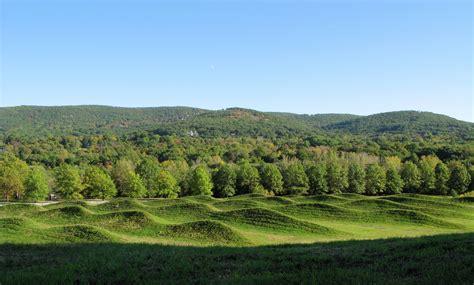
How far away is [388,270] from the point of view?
1240 cm

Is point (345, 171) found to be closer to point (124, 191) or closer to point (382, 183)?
point (382, 183)

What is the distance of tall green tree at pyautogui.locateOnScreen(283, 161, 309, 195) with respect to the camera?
83.1 meters

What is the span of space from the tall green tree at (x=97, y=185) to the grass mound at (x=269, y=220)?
3641 centimetres

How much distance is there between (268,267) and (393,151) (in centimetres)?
12385

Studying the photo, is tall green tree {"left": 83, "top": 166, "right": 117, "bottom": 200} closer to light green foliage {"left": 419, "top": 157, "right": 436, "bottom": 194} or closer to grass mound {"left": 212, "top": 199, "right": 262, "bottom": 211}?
grass mound {"left": 212, "top": 199, "right": 262, "bottom": 211}

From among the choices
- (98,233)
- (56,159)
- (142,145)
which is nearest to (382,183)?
(98,233)

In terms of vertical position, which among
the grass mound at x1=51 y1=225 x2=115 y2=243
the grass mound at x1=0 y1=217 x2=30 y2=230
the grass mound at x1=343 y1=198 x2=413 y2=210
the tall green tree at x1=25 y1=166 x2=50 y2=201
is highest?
the grass mound at x1=343 y1=198 x2=413 y2=210

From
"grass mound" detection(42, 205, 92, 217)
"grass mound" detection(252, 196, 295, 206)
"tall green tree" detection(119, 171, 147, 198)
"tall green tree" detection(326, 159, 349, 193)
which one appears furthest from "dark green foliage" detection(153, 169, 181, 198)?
"grass mound" detection(42, 205, 92, 217)

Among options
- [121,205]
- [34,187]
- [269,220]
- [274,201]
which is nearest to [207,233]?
[269,220]

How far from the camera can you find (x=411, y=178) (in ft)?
276

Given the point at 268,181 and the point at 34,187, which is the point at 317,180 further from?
the point at 34,187

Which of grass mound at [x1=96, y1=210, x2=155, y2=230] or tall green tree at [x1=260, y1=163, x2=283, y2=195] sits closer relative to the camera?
grass mound at [x1=96, y1=210, x2=155, y2=230]

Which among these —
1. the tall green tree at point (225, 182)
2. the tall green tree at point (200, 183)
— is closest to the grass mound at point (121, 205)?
the tall green tree at point (200, 183)

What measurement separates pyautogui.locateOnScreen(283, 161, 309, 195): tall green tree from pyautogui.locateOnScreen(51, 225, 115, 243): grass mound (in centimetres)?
5619
